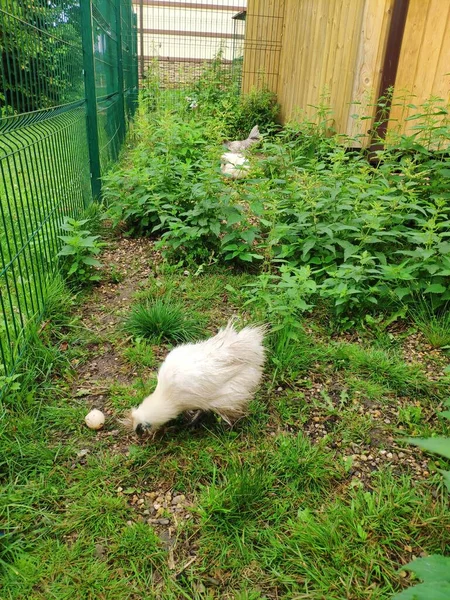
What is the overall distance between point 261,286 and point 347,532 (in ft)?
4.59

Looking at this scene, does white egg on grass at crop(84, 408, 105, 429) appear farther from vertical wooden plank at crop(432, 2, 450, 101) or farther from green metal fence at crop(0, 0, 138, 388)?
vertical wooden plank at crop(432, 2, 450, 101)

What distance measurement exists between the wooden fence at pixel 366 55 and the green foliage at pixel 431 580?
3864mm

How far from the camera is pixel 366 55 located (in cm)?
494

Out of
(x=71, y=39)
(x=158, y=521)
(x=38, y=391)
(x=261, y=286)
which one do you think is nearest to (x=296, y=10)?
(x=71, y=39)

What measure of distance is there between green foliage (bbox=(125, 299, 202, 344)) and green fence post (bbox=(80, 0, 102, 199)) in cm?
215

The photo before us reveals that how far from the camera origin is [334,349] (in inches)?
99.0

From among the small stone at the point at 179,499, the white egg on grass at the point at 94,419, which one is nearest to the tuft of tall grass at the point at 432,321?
the small stone at the point at 179,499

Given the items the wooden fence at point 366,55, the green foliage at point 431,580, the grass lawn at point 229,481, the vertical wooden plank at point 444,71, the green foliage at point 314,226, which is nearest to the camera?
the green foliage at point 431,580

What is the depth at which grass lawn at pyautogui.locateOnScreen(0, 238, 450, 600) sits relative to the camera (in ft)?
4.93

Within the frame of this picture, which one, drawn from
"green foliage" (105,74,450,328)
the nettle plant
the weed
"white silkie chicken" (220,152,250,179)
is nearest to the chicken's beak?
"green foliage" (105,74,450,328)

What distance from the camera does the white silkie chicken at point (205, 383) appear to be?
1884 mm

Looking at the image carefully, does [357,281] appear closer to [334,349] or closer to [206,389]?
[334,349]

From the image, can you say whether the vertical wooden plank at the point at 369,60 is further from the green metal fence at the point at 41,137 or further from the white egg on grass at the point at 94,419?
the white egg on grass at the point at 94,419

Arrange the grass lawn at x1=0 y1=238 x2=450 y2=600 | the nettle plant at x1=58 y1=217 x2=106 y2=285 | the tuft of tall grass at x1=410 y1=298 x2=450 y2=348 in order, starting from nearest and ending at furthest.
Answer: the grass lawn at x1=0 y1=238 x2=450 y2=600
the tuft of tall grass at x1=410 y1=298 x2=450 y2=348
the nettle plant at x1=58 y1=217 x2=106 y2=285
